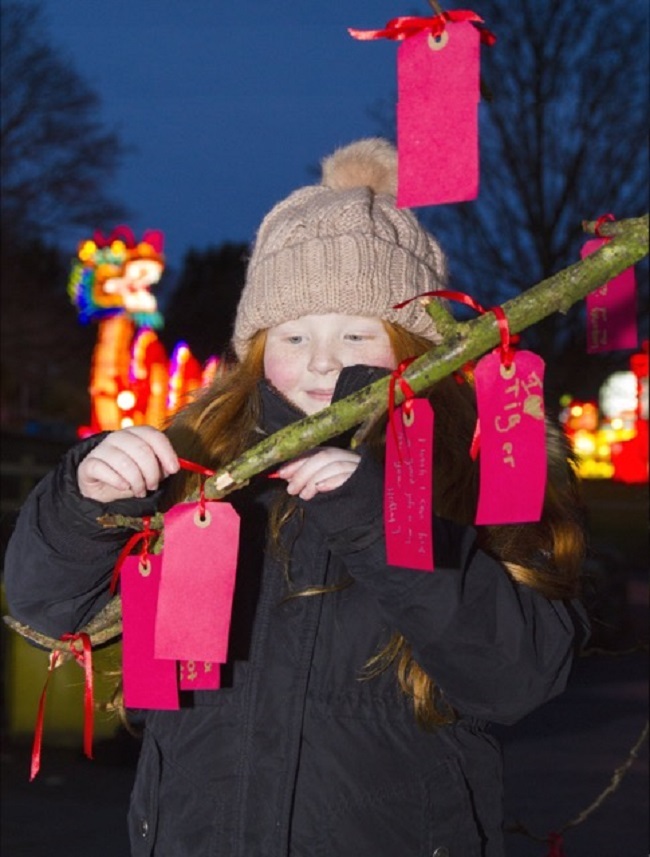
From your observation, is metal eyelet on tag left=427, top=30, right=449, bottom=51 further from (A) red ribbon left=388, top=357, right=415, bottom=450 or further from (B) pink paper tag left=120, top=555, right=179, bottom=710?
(B) pink paper tag left=120, top=555, right=179, bottom=710

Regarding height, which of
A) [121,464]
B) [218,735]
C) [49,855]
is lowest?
[49,855]

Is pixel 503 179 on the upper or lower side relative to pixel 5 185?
lower

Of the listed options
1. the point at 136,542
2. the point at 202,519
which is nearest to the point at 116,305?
the point at 136,542

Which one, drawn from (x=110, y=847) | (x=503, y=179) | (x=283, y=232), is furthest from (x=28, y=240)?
(x=283, y=232)

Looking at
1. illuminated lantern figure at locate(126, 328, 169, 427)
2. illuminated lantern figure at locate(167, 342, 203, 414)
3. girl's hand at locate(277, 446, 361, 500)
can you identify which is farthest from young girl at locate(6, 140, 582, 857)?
illuminated lantern figure at locate(167, 342, 203, 414)

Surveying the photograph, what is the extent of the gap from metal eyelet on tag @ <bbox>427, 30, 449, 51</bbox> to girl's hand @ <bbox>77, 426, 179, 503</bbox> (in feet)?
2.32

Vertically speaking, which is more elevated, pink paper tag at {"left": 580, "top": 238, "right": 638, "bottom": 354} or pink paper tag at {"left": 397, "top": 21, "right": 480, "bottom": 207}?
pink paper tag at {"left": 397, "top": 21, "right": 480, "bottom": 207}

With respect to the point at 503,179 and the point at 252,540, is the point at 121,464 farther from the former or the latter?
the point at 503,179

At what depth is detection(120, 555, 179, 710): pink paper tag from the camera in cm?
223

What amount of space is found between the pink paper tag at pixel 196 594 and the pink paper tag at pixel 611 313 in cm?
57

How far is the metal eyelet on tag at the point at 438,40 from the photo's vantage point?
1864mm

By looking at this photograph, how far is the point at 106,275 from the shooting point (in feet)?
55.3

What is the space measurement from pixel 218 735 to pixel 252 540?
0.36 meters

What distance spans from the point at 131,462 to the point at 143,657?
A: 0.30 m
